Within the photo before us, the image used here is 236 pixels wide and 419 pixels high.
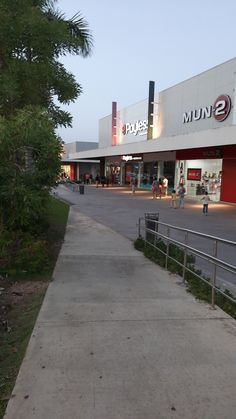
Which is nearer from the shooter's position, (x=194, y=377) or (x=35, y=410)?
(x=35, y=410)

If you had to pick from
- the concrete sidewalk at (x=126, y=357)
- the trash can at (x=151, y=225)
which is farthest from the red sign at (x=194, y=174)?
the concrete sidewalk at (x=126, y=357)

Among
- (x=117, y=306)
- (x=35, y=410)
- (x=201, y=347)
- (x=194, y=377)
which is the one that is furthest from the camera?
(x=117, y=306)

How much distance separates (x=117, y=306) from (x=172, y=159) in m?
30.1

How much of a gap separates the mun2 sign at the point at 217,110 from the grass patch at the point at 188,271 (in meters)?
18.1

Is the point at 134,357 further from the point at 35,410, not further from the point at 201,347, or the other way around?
the point at 35,410

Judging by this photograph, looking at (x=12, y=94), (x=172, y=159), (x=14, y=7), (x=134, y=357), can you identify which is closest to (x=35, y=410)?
(x=134, y=357)

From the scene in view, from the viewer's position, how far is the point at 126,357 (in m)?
4.19

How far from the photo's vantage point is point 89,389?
3.57 m

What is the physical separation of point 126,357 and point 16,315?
7.02 feet

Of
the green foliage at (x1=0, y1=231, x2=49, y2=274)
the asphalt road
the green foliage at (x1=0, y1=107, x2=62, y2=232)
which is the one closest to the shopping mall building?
the asphalt road

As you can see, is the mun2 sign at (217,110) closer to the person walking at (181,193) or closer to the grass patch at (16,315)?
the person walking at (181,193)

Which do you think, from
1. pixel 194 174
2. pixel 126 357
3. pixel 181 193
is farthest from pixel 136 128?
pixel 126 357

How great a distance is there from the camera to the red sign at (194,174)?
30.5m

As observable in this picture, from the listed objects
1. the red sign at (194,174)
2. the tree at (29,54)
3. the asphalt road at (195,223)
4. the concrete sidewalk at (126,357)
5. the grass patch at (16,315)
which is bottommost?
the asphalt road at (195,223)
